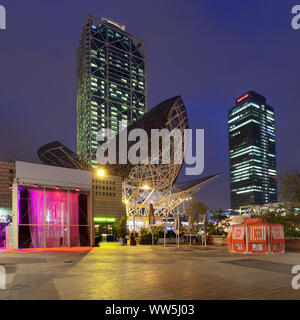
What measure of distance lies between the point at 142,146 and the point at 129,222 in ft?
67.5

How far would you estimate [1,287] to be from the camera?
28.7ft

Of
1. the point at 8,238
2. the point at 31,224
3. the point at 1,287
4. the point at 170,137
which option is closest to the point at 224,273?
the point at 1,287

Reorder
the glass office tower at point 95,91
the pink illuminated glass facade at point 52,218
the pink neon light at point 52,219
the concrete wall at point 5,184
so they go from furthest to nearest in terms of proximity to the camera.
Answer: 1. the glass office tower at point 95,91
2. the concrete wall at point 5,184
3. the pink neon light at point 52,219
4. the pink illuminated glass facade at point 52,218

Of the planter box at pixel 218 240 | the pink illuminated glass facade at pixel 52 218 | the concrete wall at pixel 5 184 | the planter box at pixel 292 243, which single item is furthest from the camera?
the concrete wall at pixel 5 184

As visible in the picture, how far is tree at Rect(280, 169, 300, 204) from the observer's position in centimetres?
2887

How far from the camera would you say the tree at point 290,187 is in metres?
28.9

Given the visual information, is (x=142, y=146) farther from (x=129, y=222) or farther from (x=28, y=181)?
(x=28, y=181)

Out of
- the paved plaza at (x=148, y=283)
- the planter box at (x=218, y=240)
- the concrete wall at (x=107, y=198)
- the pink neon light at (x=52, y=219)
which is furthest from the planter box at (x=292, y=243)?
the concrete wall at (x=107, y=198)

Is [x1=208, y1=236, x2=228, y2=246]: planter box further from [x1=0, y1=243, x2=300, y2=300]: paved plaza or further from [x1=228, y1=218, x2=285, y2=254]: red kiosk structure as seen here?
[x1=0, y1=243, x2=300, y2=300]: paved plaza

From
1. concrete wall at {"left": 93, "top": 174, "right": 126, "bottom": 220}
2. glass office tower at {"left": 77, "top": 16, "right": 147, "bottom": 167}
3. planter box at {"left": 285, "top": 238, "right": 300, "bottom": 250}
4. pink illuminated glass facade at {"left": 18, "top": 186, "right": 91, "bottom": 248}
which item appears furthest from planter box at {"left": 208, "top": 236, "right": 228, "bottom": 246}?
glass office tower at {"left": 77, "top": 16, "right": 147, "bottom": 167}

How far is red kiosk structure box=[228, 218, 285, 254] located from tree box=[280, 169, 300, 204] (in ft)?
30.9

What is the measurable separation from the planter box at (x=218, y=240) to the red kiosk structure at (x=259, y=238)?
7.68m

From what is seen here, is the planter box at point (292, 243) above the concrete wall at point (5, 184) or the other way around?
the other way around

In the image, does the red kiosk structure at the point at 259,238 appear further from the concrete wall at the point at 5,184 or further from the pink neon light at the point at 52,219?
the concrete wall at the point at 5,184
